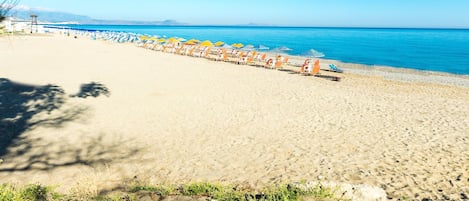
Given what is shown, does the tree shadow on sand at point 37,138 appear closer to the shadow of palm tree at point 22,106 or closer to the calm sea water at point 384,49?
the shadow of palm tree at point 22,106

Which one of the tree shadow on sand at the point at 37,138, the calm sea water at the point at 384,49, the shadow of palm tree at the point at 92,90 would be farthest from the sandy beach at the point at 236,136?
the calm sea water at the point at 384,49

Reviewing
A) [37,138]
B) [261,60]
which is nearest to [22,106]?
[37,138]

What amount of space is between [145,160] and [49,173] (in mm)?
1645

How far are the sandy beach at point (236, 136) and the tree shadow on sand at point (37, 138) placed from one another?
0.12 ft

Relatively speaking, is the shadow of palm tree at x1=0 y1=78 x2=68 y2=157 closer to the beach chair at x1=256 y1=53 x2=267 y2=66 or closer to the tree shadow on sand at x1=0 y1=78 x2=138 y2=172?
the tree shadow on sand at x1=0 y1=78 x2=138 y2=172

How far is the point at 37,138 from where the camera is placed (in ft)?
25.2

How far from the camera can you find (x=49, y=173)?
6055 mm

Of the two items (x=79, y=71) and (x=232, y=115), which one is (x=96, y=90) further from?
(x=232, y=115)

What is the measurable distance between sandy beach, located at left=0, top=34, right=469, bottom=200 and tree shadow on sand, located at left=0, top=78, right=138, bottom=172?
1.4 inches

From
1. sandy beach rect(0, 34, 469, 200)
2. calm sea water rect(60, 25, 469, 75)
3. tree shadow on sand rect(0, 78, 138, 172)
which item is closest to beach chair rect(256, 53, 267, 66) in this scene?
sandy beach rect(0, 34, 469, 200)

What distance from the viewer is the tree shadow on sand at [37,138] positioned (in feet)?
21.6

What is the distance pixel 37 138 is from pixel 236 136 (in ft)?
14.6

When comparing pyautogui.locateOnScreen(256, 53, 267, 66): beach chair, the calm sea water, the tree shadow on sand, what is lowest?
the tree shadow on sand

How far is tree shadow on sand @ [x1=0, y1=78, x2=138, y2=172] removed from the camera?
6598mm
